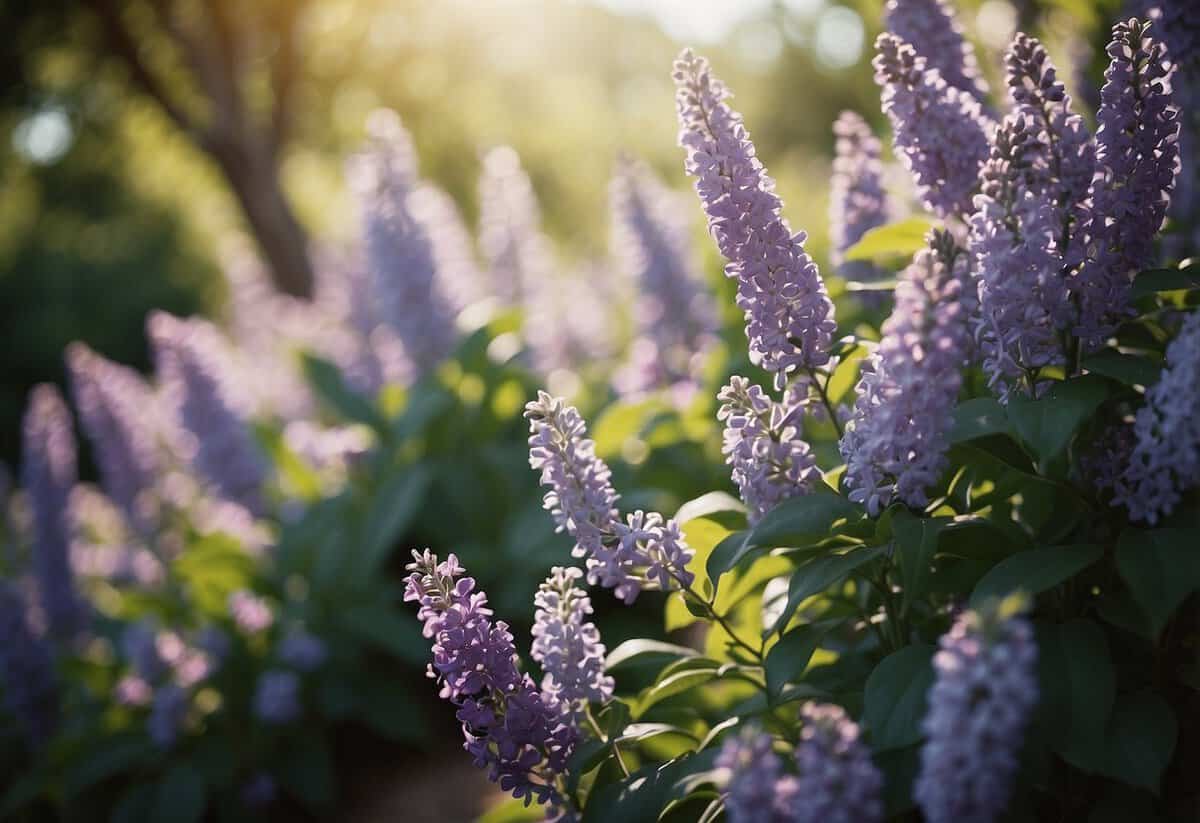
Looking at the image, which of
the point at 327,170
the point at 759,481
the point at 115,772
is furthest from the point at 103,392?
the point at 327,170

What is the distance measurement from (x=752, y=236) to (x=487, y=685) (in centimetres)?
93

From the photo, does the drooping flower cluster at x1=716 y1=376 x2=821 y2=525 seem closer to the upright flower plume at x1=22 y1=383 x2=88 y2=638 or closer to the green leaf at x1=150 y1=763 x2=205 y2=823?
the green leaf at x1=150 y1=763 x2=205 y2=823

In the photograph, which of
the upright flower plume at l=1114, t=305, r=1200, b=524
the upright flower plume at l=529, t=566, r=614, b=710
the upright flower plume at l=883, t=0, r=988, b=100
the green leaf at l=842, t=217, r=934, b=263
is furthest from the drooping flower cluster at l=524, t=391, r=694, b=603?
the upright flower plume at l=883, t=0, r=988, b=100

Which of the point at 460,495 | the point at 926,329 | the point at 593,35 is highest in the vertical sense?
the point at 593,35

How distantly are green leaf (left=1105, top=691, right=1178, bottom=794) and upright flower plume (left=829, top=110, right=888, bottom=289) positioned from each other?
1338 mm

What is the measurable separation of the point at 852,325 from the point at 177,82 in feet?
55.3

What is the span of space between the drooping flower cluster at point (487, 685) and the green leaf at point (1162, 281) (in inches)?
49.9

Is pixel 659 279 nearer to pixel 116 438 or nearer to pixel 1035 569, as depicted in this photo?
pixel 1035 569

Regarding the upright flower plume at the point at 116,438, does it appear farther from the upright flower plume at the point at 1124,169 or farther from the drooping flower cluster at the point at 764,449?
the upright flower plume at the point at 1124,169

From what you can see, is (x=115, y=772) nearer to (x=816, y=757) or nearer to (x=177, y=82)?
(x=816, y=757)

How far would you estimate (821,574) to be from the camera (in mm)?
1704

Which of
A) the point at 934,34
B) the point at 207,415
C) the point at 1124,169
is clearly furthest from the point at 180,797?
the point at 1124,169

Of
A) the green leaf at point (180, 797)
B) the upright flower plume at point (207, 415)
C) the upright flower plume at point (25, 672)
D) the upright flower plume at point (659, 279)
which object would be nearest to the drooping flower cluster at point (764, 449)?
the upright flower plume at point (659, 279)

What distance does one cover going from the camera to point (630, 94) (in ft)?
140
